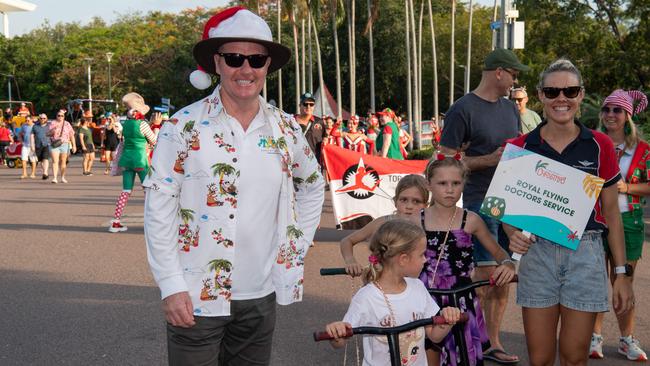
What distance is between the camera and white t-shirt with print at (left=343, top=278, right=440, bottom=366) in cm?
385

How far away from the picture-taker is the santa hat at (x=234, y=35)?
3.57m

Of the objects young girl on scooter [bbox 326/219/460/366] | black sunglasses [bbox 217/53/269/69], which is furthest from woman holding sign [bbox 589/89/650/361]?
black sunglasses [bbox 217/53/269/69]

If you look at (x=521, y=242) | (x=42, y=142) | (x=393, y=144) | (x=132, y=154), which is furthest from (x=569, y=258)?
(x=42, y=142)

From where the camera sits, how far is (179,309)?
3.33 meters

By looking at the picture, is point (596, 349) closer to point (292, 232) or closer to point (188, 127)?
point (292, 232)

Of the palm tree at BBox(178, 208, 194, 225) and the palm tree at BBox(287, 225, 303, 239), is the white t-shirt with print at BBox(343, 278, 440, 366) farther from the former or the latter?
the palm tree at BBox(178, 208, 194, 225)

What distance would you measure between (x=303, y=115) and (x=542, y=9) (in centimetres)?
2932

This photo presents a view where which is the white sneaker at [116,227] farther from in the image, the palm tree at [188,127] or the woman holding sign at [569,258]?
the palm tree at [188,127]

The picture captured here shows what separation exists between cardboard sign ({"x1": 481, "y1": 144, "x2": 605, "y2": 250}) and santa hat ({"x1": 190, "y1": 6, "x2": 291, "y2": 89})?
4.42 ft

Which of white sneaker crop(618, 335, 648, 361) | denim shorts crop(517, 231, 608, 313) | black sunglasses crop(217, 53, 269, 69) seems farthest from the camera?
white sneaker crop(618, 335, 648, 361)

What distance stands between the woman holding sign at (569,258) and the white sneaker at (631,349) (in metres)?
1.84

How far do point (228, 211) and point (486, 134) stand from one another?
293 cm

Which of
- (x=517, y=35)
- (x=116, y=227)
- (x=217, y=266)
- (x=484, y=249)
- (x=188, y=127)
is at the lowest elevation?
(x=116, y=227)

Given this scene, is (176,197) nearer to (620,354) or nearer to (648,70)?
(620,354)
